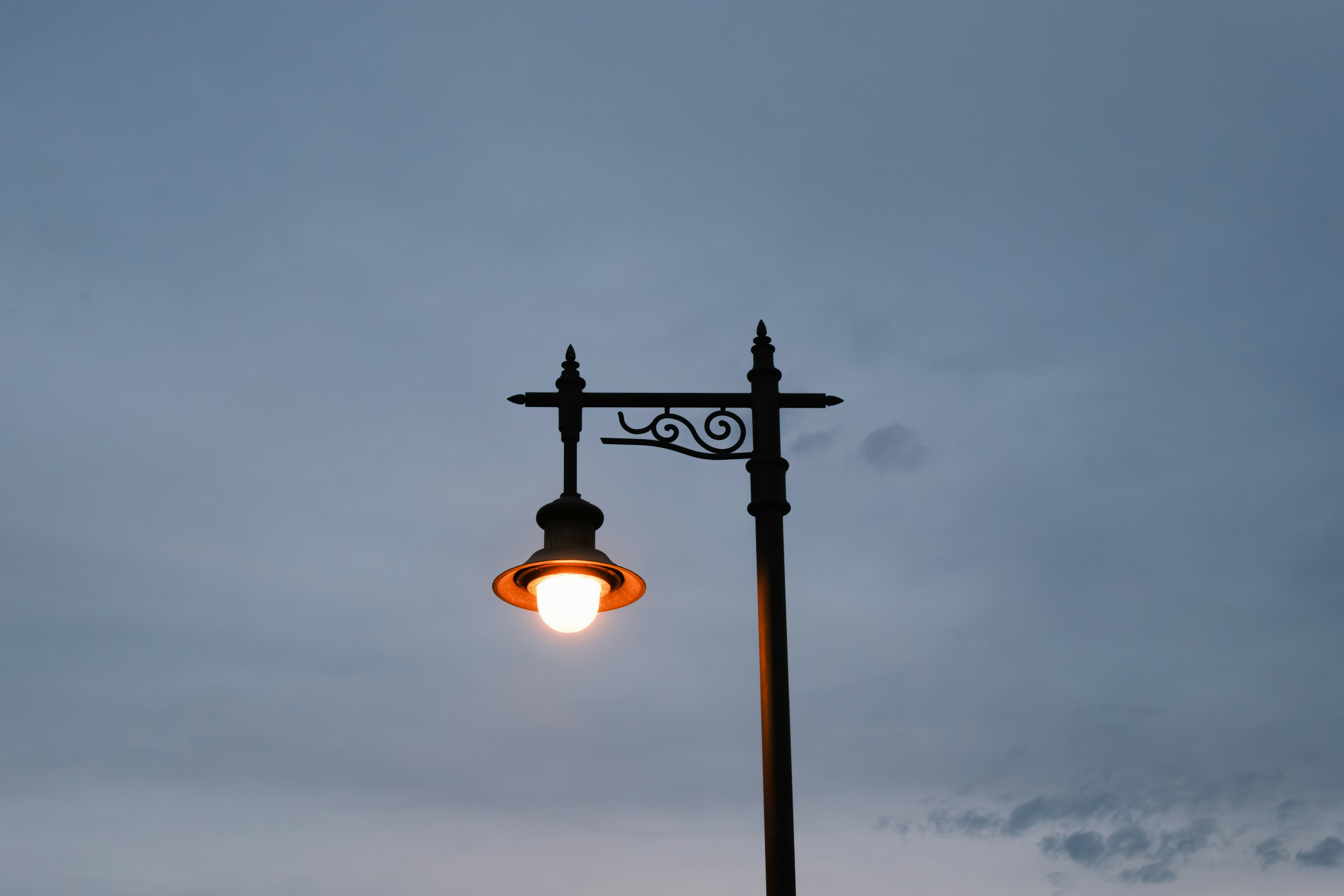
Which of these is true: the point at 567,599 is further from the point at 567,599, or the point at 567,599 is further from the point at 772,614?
the point at 772,614

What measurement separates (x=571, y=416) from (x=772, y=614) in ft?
5.56

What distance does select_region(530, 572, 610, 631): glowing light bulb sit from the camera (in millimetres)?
6539

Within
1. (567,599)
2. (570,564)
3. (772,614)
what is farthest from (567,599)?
(772,614)

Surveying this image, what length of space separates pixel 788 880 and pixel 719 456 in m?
2.29

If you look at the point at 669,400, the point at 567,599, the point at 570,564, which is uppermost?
the point at 669,400

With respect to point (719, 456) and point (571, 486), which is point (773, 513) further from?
point (571, 486)

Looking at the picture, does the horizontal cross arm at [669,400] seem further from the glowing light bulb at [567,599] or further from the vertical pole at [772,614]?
the glowing light bulb at [567,599]

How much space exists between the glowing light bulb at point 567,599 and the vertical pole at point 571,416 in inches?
20.1

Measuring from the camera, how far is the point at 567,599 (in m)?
6.54

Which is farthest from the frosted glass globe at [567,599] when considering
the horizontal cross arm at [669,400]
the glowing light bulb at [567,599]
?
the horizontal cross arm at [669,400]

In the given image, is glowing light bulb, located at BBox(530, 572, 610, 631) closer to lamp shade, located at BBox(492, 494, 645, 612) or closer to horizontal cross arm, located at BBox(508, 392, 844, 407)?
lamp shade, located at BBox(492, 494, 645, 612)

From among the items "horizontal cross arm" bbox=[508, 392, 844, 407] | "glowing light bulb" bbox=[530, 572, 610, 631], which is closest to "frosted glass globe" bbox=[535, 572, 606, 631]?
"glowing light bulb" bbox=[530, 572, 610, 631]

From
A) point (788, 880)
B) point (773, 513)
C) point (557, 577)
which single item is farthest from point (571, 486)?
point (788, 880)

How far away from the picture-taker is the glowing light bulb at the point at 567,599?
6539 mm
